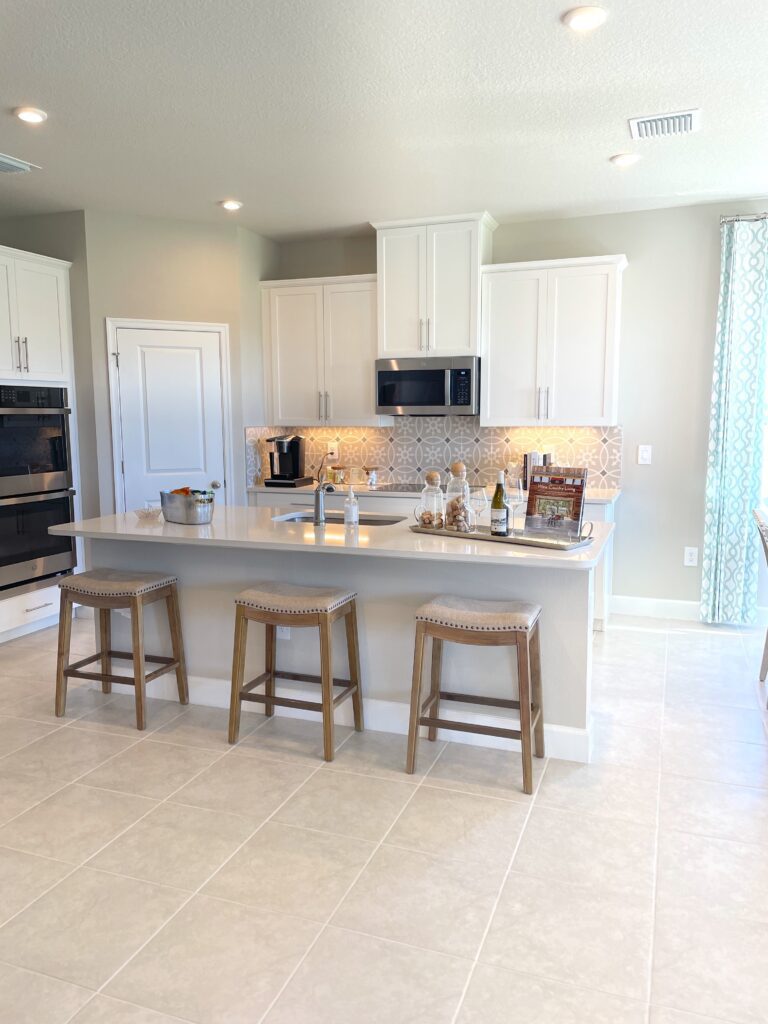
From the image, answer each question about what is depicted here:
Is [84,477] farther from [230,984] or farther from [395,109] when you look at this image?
[230,984]

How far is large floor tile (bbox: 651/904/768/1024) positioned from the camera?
1718 millimetres

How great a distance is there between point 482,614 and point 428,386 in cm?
263

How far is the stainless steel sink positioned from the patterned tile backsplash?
1.13m

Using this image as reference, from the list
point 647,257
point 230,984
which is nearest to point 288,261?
point 647,257

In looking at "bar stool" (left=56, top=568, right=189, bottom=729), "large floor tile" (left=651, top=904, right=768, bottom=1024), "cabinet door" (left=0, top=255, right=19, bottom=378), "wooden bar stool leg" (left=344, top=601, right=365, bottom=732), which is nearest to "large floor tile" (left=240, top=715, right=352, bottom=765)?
"wooden bar stool leg" (left=344, top=601, right=365, bottom=732)

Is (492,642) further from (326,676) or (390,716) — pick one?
(390,716)

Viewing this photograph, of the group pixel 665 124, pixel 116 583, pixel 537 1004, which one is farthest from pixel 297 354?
pixel 537 1004

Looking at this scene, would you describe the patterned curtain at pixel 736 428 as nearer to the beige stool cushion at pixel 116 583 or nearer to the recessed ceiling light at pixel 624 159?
the recessed ceiling light at pixel 624 159

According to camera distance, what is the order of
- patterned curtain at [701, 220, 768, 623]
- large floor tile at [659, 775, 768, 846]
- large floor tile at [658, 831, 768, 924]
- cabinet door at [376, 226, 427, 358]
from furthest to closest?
1. cabinet door at [376, 226, 427, 358]
2. patterned curtain at [701, 220, 768, 623]
3. large floor tile at [659, 775, 768, 846]
4. large floor tile at [658, 831, 768, 924]

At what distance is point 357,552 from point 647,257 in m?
3.24

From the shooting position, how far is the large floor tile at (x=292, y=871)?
82.5 inches

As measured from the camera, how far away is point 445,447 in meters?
5.44

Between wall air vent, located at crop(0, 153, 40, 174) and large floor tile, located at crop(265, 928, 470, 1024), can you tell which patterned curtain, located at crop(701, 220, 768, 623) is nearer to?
large floor tile, located at crop(265, 928, 470, 1024)

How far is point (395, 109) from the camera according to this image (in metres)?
3.14
